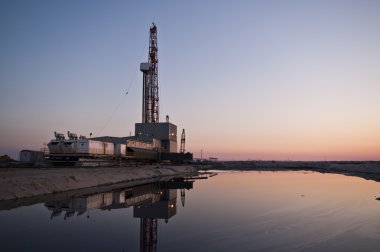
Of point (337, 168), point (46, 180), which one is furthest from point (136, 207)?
point (337, 168)

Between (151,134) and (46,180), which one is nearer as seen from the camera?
(46,180)

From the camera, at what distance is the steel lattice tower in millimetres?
88887

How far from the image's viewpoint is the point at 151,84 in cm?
8912

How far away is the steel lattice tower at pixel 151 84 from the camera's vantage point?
8889cm

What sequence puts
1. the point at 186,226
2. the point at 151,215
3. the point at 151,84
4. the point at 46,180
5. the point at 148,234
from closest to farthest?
the point at 148,234 → the point at 186,226 → the point at 151,215 → the point at 46,180 → the point at 151,84

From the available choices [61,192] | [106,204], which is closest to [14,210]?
[106,204]

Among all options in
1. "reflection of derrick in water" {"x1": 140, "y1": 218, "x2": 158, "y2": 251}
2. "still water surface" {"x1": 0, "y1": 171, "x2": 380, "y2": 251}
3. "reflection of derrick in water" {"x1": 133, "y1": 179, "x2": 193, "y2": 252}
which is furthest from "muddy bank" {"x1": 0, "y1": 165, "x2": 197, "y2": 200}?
"reflection of derrick in water" {"x1": 140, "y1": 218, "x2": 158, "y2": 251}

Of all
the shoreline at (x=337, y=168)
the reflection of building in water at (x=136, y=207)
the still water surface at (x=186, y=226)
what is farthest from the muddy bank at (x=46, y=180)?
the shoreline at (x=337, y=168)

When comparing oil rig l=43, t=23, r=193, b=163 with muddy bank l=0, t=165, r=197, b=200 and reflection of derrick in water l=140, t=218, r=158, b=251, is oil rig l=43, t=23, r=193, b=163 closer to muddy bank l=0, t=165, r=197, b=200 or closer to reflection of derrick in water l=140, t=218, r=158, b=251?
muddy bank l=0, t=165, r=197, b=200

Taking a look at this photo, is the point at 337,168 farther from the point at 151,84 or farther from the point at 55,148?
the point at 55,148

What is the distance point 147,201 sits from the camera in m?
26.7

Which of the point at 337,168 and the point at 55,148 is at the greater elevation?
the point at 55,148

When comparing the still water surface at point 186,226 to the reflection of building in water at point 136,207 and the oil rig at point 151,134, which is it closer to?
the reflection of building in water at point 136,207

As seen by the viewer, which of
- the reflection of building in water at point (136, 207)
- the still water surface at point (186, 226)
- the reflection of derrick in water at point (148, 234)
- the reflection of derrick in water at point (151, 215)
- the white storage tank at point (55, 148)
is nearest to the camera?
the reflection of derrick in water at point (148, 234)
